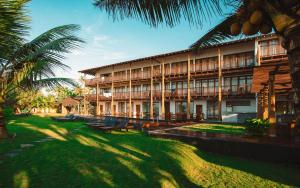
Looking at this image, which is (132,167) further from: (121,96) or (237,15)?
(121,96)

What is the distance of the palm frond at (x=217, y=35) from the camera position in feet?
11.6

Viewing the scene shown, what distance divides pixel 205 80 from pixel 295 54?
1034 inches

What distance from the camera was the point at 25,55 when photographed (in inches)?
310

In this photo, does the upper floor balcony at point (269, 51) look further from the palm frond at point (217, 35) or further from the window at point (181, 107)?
the palm frond at point (217, 35)

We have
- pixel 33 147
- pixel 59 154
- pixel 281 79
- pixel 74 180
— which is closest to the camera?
pixel 74 180

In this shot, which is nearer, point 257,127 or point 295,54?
point 295,54

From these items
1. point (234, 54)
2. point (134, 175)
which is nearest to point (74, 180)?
point (134, 175)

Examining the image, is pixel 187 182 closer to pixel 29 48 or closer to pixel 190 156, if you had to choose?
pixel 190 156

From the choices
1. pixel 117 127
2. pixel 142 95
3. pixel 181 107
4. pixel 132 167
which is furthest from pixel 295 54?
pixel 142 95

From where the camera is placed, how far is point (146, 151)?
7.93 m

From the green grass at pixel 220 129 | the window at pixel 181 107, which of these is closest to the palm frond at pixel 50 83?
the green grass at pixel 220 129

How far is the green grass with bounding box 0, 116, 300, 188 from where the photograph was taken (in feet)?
16.1

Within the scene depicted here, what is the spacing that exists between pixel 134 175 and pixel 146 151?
2.50 m

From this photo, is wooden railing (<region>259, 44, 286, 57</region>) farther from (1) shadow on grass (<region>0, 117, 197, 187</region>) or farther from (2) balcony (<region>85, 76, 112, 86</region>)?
(2) balcony (<region>85, 76, 112, 86</region>)
